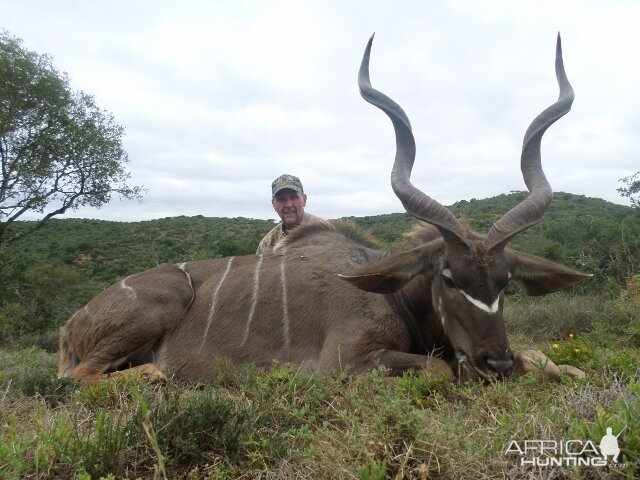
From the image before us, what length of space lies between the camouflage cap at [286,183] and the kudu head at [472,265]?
9.16 feet

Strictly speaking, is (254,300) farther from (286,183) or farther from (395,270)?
(286,183)

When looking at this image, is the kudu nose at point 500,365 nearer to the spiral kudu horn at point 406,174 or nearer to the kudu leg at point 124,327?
the spiral kudu horn at point 406,174

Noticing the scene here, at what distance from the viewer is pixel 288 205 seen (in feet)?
22.6

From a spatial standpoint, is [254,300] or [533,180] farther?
[254,300]

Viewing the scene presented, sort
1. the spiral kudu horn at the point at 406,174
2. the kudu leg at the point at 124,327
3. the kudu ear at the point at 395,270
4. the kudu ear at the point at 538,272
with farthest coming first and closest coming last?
the kudu leg at the point at 124,327
the kudu ear at the point at 538,272
the kudu ear at the point at 395,270
the spiral kudu horn at the point at 406,174

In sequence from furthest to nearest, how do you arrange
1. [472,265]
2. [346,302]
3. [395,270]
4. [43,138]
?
[43,138], [346,302], [395,270], [472,265]

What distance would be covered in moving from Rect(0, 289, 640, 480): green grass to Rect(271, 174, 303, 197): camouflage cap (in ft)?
14.0

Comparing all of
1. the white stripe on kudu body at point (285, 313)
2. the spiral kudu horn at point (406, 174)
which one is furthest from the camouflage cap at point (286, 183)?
the spiral kudu horn at point (406, 174)

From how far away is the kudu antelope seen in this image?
11.0ft

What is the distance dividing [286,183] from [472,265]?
3.98m

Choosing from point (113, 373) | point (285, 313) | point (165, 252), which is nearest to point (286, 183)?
point (285, 313)

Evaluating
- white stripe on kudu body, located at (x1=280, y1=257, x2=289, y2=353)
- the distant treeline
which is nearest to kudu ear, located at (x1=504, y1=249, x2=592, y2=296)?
the distant treeline

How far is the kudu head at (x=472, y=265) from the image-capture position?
317 centimetres

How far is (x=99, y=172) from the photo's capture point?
18000 mm
